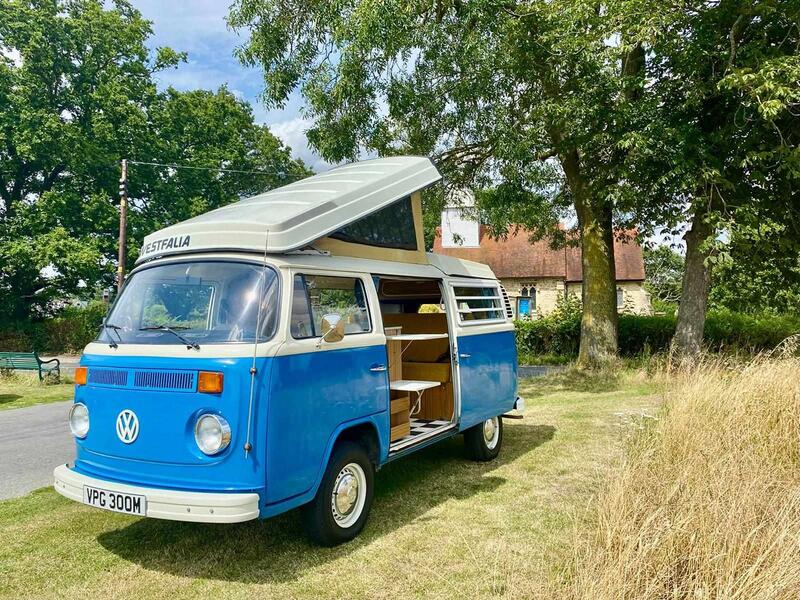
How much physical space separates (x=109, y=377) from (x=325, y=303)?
1.71 m

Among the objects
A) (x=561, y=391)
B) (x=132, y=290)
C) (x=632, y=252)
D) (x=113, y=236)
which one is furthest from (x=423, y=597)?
(x=632, y=252)

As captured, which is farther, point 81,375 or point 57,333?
point 57,333

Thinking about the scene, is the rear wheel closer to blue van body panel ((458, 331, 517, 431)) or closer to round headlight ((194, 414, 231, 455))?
round headlight ((194, 414, 231, 455))

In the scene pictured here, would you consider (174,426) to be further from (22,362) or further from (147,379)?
(22,362)

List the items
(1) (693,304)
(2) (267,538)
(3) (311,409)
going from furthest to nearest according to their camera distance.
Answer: (1) (693,304) → (2) (267,538) → (3) (311,409)

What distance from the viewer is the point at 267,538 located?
515cm

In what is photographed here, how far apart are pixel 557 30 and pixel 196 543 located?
36.5 feet

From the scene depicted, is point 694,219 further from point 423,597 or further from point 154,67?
point 154,67

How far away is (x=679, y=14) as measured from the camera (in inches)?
452

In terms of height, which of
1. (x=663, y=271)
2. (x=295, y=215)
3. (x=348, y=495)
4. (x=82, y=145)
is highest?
(x=82, y=145)

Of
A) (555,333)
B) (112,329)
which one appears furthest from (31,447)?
(555,333)

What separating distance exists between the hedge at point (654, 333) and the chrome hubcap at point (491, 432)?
448 inches

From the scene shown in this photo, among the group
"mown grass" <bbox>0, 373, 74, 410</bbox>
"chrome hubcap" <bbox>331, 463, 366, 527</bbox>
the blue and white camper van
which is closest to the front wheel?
the blue and white camper van

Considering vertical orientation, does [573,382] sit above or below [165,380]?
below
